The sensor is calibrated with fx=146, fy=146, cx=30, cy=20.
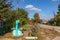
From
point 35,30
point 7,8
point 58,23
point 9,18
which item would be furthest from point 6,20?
point 58,23

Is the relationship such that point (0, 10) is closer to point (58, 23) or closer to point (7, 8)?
point (7, 8)

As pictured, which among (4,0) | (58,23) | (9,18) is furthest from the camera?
(58,23)

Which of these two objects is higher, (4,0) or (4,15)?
(4,0)

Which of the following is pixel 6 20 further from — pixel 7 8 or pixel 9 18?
pixel 7 8

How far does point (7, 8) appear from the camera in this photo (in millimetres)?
19859

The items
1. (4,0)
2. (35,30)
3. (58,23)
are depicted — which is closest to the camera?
(35,30)

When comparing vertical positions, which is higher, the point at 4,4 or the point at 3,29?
the point at 4,4

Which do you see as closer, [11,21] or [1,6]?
[1,6]

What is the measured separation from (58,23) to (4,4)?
1447 inches

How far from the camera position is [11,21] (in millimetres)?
21922

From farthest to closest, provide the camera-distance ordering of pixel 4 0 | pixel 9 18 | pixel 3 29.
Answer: pixel 9 18 → pixel 4 0 → pixel 3 29

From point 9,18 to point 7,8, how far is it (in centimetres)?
236

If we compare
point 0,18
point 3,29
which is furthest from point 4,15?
point 3,29

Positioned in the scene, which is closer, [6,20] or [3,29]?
[3,29]
